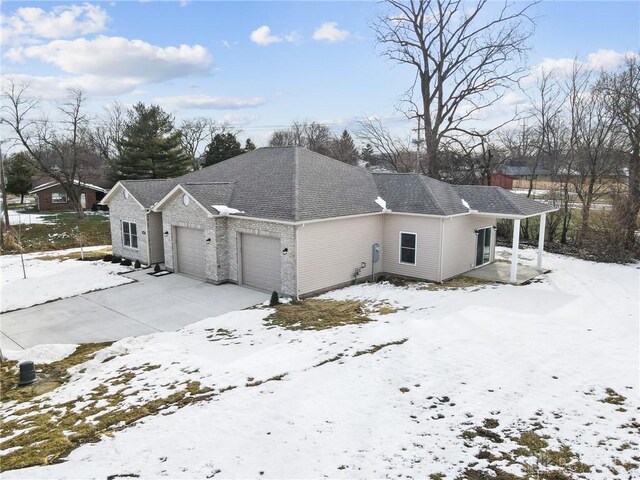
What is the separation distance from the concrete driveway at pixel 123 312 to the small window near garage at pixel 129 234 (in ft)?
15.1

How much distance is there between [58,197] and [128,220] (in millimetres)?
32224

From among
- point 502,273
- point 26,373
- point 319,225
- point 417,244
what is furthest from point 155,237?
point 502,273

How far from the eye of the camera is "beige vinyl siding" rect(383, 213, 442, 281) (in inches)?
643

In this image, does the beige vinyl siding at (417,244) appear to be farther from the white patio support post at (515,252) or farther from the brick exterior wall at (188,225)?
the brick exterior wall at (188,225)

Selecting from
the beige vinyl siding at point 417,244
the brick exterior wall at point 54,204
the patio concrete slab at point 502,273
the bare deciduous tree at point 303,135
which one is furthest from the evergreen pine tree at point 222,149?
the patio concrete slab at point 502,273

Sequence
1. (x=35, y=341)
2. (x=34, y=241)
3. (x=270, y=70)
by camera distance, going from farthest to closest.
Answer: (x=34, y=241)
(x=270, y=70)
(x=35, y=341)

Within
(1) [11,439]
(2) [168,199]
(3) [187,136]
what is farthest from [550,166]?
(3) [187,136]

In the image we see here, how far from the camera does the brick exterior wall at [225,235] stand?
48.3 feet

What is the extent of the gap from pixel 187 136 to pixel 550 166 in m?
50.6

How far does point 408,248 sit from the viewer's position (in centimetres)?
1708

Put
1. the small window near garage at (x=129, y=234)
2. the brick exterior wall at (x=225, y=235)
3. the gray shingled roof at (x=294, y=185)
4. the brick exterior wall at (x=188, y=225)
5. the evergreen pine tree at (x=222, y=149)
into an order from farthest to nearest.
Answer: the evergreen pine tree at (x=222, y=149) < the small window near garage at (x=129, y=234) < the brick exterior wall at (x=188, y=225) < the gray shingled roof at (x=294, y=185) < the brick exterior wall at (x=225, y=235)

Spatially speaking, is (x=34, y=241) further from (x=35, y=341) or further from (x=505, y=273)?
(x=505, y=273)

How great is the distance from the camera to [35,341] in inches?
470

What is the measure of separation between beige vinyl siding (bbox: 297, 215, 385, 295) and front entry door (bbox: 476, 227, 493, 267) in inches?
171
